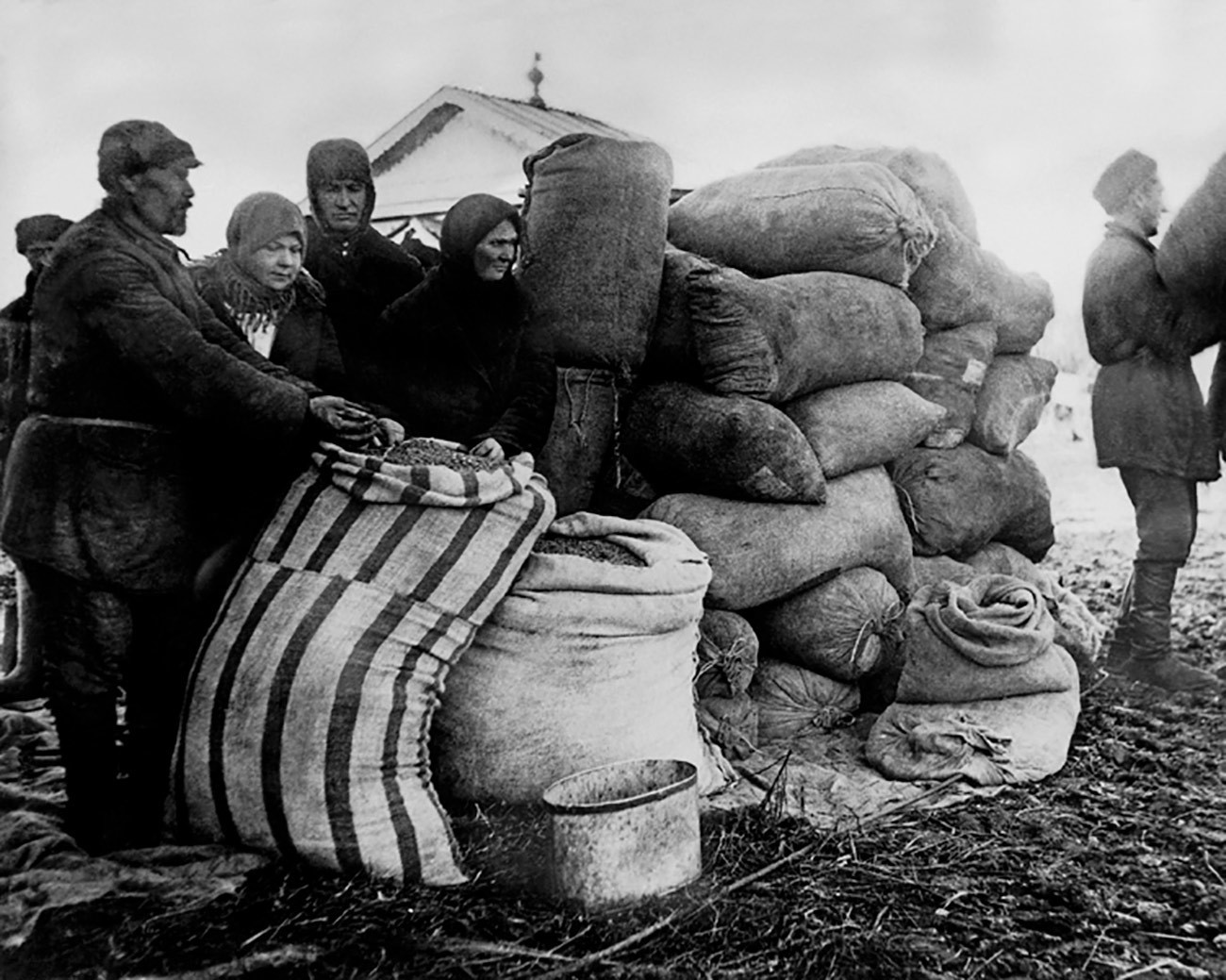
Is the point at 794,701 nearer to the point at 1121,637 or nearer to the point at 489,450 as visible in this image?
the point at 1121,637

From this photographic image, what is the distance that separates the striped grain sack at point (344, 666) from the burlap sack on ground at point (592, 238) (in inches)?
22.4

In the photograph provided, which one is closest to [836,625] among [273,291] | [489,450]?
[489,450]

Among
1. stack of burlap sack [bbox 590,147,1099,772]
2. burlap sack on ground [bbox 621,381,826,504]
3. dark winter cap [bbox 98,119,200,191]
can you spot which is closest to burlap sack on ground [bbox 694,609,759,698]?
stack of burlap sack [bbox 590,147,1099,772]

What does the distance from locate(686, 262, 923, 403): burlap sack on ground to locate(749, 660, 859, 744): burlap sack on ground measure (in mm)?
745

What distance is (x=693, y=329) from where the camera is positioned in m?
2.87

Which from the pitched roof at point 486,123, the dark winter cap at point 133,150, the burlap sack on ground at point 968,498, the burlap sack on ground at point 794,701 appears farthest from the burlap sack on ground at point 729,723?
the dark winter cap at point 133,150

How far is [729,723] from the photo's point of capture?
2.80 meters

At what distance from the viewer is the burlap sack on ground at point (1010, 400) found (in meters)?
3.45

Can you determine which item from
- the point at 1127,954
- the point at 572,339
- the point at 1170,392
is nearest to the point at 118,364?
the point at 572,339

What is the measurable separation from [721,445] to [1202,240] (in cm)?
116

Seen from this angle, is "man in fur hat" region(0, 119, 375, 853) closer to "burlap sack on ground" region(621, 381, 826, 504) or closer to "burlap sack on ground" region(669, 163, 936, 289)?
"burlap sack on ground" region(621, 381, 826, 504)

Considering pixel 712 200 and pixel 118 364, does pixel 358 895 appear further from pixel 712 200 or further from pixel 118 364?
pixel 712 200

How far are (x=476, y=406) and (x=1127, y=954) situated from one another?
155cm

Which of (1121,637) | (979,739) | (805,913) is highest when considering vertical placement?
(1121,637)
